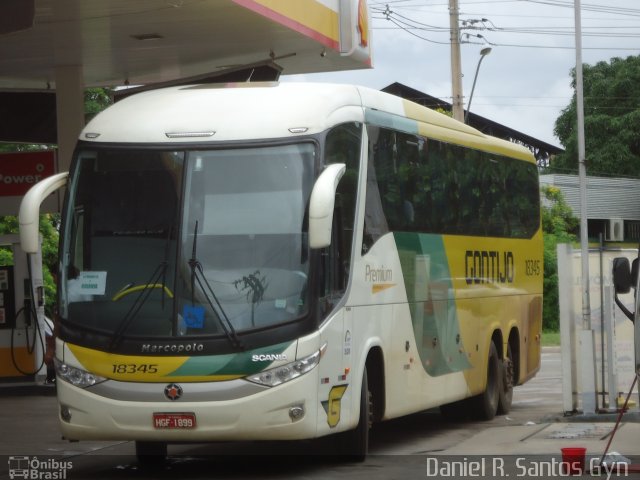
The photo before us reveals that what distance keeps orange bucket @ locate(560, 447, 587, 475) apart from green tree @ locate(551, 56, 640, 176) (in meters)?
57.9

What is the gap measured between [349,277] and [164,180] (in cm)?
185

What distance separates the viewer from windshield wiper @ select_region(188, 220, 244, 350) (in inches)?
442

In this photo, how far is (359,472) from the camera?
1210cm

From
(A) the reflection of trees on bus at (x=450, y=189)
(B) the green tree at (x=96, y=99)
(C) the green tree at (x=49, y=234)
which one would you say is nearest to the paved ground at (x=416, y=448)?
(A) the reflection of trees on bus at (x=450, y=189)

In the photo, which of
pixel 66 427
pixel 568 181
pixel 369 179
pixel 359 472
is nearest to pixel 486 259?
pixel 369 179

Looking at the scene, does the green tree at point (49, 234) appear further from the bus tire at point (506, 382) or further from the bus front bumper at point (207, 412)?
the bus front bumper at point (207, 412)

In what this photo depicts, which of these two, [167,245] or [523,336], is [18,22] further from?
[523,336]

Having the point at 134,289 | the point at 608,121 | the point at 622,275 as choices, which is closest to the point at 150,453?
the point at 134,289

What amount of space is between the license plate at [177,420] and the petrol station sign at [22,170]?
11.2m

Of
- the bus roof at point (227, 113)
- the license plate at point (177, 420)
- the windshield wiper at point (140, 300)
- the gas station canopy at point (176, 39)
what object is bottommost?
the license plate at point (177, 420)

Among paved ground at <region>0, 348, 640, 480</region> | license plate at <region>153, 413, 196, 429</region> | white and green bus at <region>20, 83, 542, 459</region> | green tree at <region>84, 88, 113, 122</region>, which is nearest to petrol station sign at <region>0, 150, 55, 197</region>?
paved ground at <region>0, 348, 640, 480</region>

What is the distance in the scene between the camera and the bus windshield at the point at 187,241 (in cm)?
1138

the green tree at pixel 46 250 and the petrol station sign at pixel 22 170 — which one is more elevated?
the petrol station sign at pixel 22 170

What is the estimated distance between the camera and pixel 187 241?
11555mm
